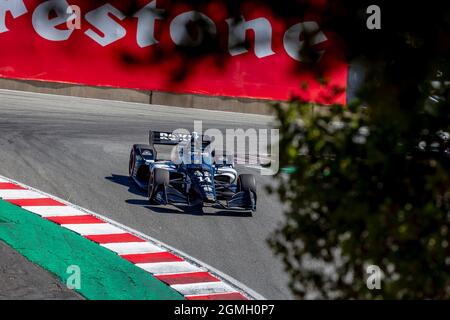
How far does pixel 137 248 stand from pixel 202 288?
158cm

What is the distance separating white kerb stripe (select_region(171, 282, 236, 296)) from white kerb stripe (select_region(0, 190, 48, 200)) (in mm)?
4073

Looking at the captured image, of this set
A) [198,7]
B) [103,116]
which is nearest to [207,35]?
[198,7]

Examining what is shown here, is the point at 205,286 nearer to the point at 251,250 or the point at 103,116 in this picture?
the point at 251,250

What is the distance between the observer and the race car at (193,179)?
12148mm

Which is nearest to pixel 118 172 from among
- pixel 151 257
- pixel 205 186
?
pixel 205 186

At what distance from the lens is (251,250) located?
35.4 feet

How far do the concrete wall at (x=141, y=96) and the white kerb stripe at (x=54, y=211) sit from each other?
30.8ft

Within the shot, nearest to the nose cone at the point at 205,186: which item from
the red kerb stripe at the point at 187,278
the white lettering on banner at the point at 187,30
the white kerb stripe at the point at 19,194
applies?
the red kerb stripe at the point at 187,278

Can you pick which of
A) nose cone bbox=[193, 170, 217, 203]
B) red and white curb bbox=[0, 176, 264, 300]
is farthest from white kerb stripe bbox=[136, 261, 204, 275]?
nose cone bbox=[193, 170, 217, 203]

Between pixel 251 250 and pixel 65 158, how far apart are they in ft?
18.4

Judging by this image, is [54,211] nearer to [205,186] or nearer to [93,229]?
[93,229]

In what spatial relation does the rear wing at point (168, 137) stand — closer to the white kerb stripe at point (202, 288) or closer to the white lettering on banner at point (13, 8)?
the white kerb stripe at point (202, 288)

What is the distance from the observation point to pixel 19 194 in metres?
12.5

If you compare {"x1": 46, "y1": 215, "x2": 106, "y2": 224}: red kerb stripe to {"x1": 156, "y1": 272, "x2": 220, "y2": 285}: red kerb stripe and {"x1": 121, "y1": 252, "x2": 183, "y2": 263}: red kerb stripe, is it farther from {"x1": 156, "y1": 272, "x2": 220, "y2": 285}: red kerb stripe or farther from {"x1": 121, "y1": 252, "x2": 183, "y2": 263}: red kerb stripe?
{"x1": 156, "y1": 272, "x2": 220, "y2": 285}: red kerb stripe
